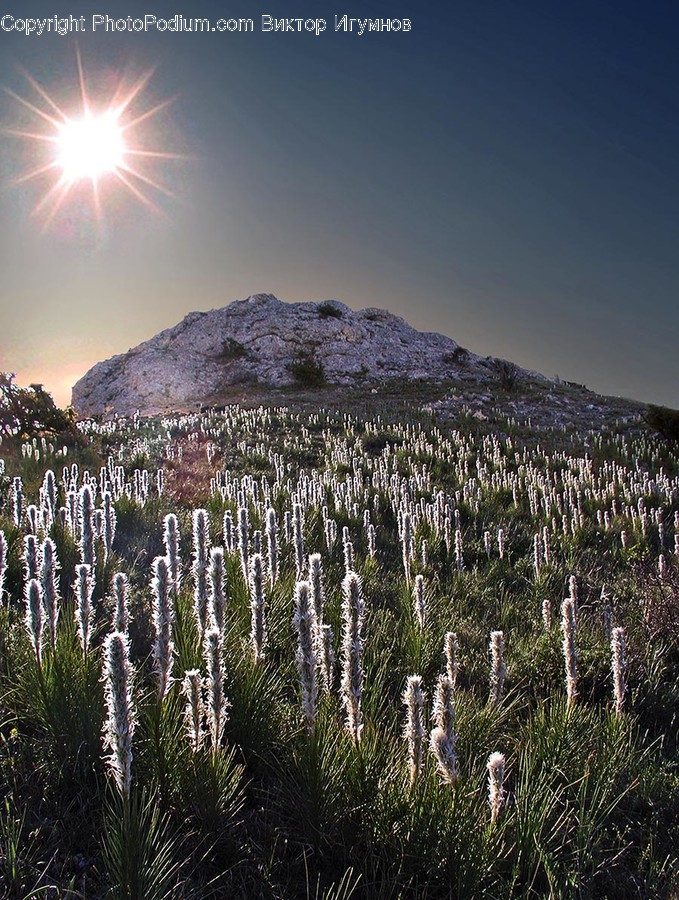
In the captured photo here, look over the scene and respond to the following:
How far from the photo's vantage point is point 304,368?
1681 inches

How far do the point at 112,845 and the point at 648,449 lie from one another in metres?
15.3

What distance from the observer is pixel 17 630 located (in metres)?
3.36

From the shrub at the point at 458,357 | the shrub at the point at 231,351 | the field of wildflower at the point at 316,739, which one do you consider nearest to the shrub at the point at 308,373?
the shrub at the point at 231,351

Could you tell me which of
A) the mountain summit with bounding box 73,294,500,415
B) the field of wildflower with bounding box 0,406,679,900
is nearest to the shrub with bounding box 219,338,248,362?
the mountain summit with bounding box 73,294,500,415

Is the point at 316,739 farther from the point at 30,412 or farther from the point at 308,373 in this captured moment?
the point at 308,373

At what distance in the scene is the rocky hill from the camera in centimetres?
2880

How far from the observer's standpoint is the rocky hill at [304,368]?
2880cm

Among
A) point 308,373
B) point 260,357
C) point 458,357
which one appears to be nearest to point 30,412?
point 308,373

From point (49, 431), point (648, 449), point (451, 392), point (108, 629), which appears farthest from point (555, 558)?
point (451, 392)

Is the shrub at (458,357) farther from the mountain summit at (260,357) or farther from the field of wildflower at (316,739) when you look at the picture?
the field of wildflower at (316,739)

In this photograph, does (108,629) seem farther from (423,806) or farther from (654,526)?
(654,526)

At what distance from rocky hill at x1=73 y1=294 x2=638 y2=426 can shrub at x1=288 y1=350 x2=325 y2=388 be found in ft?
0.35

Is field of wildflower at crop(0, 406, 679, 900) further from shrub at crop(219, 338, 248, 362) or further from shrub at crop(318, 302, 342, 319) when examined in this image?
shrub at crop(318, 302, 342, 319)

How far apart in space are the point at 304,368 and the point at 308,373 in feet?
3.24
